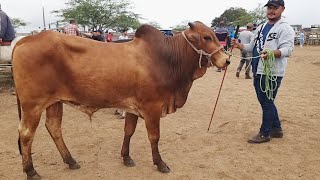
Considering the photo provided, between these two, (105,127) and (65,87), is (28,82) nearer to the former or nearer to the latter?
(65,87)

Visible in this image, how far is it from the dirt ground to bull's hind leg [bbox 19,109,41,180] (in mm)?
207

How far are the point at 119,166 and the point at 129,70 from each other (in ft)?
4.41

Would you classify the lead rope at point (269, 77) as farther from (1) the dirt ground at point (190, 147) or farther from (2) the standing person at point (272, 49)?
(1) the dirt ground at point (190, 147)

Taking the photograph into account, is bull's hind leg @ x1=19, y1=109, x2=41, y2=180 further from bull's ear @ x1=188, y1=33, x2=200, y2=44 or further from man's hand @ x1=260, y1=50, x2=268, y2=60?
man's hand @ x1=260, y1=50, x2=268, y2=60

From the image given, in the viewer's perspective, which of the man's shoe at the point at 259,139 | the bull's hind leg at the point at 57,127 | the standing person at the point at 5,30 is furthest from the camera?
the standing person at the point at 5,30

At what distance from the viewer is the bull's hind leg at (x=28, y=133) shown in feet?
12.2

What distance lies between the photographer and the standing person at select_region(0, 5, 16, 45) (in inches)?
307

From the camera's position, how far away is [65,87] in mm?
3789

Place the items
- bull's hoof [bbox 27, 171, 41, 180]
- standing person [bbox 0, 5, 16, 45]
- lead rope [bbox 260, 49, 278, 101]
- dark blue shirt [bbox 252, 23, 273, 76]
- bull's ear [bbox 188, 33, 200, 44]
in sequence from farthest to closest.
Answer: standing person [bbox 0, 5, 16, 45], dark blue shirt [bbox 252, 23, 273, 76], lead rope [bbox 260, 49, 278, 101], bull's ear [bbox 188, 33, 200, 44], bull's hoof [bbox 27, 171, 41, 180]

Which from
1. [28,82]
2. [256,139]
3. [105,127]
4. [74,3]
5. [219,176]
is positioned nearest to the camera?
[28,82]

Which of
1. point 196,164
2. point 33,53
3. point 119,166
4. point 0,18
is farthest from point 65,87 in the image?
point 0,18

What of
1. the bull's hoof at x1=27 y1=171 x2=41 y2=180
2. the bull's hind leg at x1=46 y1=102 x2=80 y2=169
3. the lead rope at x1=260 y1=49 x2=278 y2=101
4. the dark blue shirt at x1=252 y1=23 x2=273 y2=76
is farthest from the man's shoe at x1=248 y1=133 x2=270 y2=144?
the bull's hoof at x1=27 y1=171 x2=41 y2=180

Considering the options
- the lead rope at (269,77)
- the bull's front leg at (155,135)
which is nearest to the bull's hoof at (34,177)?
the bull's front leg at (155,135)

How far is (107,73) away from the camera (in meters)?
3.82
